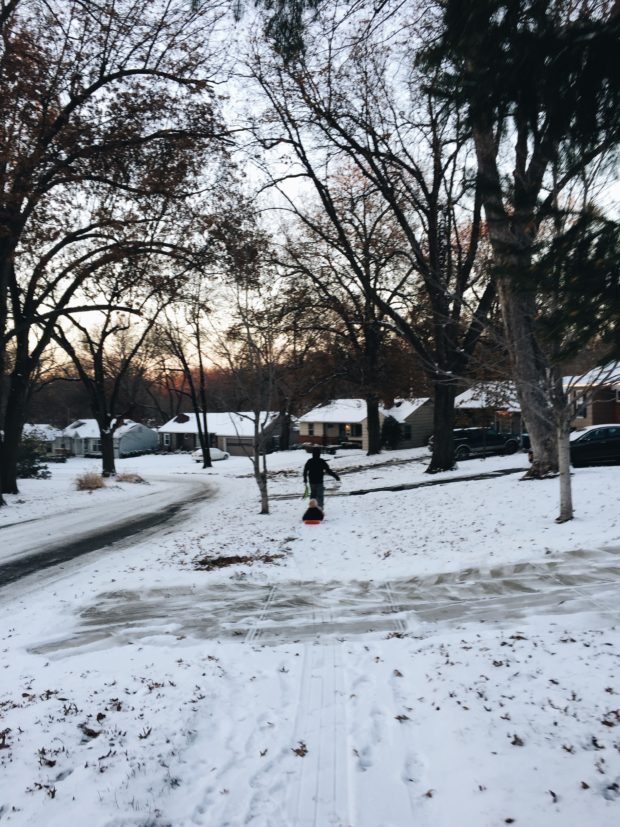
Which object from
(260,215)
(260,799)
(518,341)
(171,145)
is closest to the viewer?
(260,799)

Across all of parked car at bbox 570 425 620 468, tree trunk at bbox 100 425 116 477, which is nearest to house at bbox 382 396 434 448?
tree trunk at bbox 100 425 116 477

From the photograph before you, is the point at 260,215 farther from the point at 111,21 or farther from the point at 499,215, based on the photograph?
the point at 499,215

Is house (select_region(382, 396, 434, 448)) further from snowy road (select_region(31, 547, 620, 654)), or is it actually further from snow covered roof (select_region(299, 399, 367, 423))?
snowy road (select_region(31, 547, 620, 654))

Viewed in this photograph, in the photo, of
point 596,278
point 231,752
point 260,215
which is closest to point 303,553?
point 231,752

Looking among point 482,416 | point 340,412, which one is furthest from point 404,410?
point 482,416

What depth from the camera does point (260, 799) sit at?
11.2 ft

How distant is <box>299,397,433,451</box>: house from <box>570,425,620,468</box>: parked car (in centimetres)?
2475

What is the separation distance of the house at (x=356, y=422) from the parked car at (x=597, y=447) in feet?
81.2

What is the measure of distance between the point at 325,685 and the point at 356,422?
48030 millimetres

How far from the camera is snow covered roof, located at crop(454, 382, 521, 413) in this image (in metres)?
21.5

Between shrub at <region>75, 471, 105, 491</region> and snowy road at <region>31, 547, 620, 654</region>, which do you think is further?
shrub at <region>75, 471, 105, 491</region>

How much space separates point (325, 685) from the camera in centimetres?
488

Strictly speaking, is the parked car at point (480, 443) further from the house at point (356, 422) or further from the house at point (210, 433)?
the house at point (210, 433)

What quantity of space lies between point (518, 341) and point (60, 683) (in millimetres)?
11667
